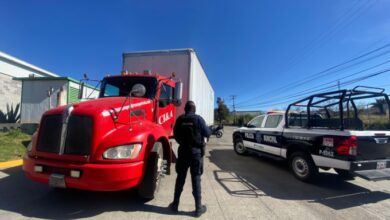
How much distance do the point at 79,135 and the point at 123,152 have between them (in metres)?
0.71

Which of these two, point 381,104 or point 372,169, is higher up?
point 381,104

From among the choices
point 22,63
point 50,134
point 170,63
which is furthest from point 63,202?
point 22,63

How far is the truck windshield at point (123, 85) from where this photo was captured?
5.11 meters

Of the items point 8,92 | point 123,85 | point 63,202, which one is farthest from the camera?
point 8,92

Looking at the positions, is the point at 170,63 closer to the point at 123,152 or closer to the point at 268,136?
the point at 268,136

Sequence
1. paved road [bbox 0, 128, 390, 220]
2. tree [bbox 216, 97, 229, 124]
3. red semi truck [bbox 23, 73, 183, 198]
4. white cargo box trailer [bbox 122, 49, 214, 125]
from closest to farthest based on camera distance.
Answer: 1. red semi truck [bbox 23, 73, 183, 198]
2. paved road [bbox 0, 128, 390, 220]
3. white cargo box trailer [bbox 122, 49, 214, 125]
4. tree [bbox 216, 97, 229, 124]

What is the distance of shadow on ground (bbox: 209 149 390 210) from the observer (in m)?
4.29

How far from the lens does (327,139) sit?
4.72 meters

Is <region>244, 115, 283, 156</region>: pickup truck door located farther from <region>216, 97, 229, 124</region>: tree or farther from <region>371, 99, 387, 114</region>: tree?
<region>216, 97, 229, 124</region>: tree

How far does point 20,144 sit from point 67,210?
6.86 m

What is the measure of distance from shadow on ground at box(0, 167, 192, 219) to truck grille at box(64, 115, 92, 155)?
39.3 inches

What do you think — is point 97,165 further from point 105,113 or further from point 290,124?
point 290,124

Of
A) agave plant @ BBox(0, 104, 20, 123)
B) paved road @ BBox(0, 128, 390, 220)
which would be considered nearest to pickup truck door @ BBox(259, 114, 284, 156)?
paved road @ BBox(0, 128, 390, 220)

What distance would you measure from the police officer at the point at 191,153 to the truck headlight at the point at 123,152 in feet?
2.37
